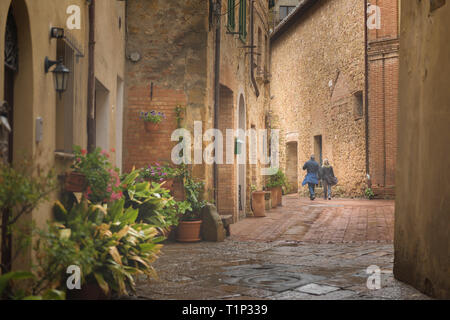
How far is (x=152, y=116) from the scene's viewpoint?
8.75 meters

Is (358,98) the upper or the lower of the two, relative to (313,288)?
upper

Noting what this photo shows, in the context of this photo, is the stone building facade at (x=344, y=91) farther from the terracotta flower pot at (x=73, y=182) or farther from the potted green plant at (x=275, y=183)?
the terracotta flower pot at (x=73, y=182)

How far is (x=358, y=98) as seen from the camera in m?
18.8

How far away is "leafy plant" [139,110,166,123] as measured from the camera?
28.7ft

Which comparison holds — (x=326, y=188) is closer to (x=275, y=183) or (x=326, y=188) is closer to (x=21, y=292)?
(x=275, y=183)

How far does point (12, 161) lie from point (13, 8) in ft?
4.06

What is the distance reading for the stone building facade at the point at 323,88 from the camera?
60.8ft

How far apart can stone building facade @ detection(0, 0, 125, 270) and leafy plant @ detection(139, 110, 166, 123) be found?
1455 millimetres

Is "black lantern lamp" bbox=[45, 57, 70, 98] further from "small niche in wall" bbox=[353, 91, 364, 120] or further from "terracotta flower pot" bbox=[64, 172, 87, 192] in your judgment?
"small niche in wall" bbox=[353, 91, 364, 120]

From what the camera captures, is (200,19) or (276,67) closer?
(200,19)

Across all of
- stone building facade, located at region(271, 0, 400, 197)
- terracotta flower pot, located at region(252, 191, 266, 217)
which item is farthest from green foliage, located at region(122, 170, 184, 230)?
stone building facade, located at region(271, 0, 400, 197)
